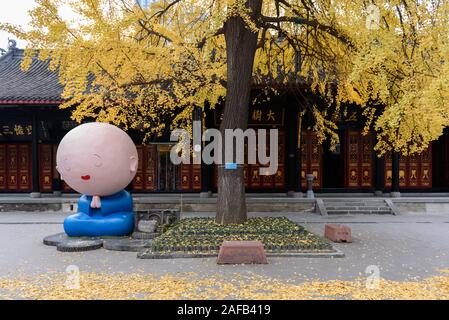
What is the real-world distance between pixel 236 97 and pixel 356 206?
21.9 ft

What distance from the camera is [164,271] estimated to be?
6109mm

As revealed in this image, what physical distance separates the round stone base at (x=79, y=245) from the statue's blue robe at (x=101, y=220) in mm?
409

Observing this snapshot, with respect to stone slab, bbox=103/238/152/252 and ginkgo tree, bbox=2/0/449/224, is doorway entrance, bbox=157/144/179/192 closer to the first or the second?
ginkgo tree, bbox=2/0/449/224

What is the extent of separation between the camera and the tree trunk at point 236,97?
30.4 ft

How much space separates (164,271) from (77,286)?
1.31m

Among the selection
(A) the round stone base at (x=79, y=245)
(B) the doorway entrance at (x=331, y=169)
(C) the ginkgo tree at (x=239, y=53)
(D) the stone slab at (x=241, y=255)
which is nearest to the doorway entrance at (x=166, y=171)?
(C) the ginkgo tree at (x=239, y=53)

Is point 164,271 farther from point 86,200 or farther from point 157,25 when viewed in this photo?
point 157,25

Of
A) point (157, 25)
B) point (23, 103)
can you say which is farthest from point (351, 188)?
point (23, 103)

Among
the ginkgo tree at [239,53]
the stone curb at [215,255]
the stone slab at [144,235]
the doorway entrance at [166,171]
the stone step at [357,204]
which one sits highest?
the ginkgo tree at [239,53]

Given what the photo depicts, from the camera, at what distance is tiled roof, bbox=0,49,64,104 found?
13.3 meters

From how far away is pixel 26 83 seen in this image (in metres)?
14.8

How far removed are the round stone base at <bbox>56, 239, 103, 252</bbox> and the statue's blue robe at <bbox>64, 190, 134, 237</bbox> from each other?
41cm

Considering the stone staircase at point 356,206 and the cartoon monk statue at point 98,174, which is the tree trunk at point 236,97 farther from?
the stone staircase at point 356,206

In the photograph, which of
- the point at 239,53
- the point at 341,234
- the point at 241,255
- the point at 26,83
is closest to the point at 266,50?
the point at 239,53
